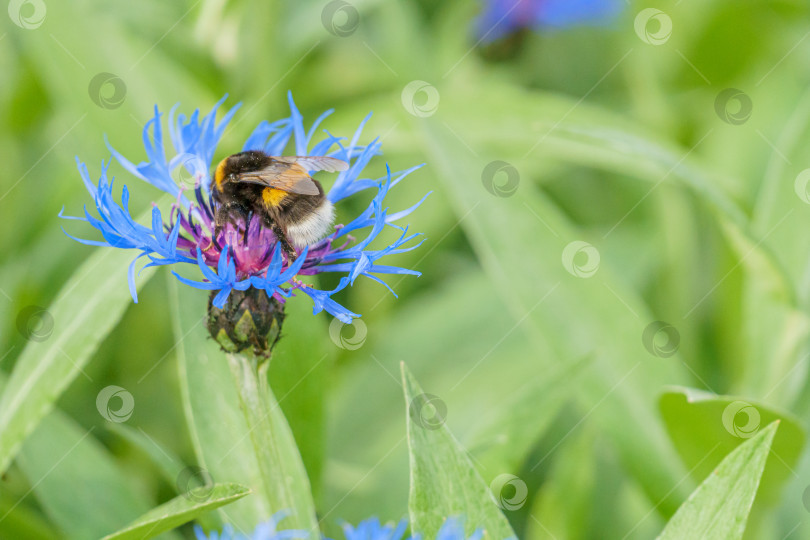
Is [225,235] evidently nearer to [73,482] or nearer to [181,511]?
[181,511]

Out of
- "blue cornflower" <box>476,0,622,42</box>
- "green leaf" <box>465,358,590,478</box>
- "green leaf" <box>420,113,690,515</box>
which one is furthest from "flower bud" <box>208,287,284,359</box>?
"blue cornflower" <box>476,0,622,42</box>

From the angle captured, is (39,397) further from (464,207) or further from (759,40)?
(759,40)

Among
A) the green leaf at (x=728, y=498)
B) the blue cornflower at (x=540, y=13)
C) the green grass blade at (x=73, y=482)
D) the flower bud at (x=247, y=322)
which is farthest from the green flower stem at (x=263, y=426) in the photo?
the blue cornflower at (x=540, y=13)

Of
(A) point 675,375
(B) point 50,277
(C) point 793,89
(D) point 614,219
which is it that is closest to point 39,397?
(B) point 50,277

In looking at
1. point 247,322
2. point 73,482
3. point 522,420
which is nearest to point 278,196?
point 247,322

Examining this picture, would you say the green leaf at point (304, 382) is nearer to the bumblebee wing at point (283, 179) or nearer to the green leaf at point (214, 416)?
the green leaf at point (214, 416)

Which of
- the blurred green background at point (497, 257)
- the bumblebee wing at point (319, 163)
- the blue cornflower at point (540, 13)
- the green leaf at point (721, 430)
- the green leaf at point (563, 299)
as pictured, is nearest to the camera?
the bumblebee wing at point (319, 163)
